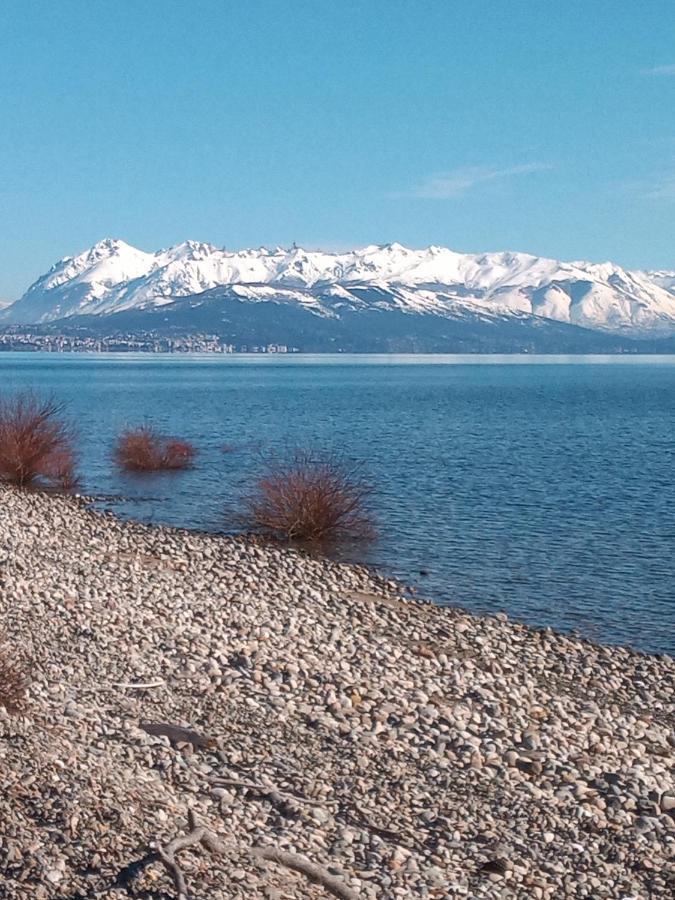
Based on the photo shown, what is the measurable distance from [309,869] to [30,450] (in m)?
32.0

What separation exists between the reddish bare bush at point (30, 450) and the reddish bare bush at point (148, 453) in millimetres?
5304

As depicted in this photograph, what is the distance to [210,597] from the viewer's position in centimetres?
1903

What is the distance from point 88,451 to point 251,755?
43.8 m

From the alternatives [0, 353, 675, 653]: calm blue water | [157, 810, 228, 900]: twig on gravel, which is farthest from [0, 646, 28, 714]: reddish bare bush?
[0, 353, 675, 653]: calm blue water

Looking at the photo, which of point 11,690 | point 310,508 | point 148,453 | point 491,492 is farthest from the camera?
point 148,453

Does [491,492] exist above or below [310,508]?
below

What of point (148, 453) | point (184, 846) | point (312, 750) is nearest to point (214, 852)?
point (184, 846)

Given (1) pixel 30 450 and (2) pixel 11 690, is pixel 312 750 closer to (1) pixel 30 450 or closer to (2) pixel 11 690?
(2) pixel 11 690

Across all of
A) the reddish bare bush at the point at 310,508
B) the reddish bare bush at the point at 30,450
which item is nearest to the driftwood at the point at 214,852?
the reddish bare bush at the point at 310,508

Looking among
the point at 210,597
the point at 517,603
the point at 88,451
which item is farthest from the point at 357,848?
the point at 88,451

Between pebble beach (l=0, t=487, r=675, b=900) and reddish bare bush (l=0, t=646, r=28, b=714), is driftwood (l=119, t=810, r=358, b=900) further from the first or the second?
reddish bare bush (l=0, t=646, r=28, b=714)

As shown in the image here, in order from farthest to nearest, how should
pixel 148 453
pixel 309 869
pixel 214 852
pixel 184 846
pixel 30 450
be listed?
pixel 148 453, pixel 30 450, pixel 309 869, pixel 214 852, pixel 184 846

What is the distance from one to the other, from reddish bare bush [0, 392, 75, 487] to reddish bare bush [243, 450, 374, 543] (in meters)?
11.7

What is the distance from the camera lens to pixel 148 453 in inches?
1768
